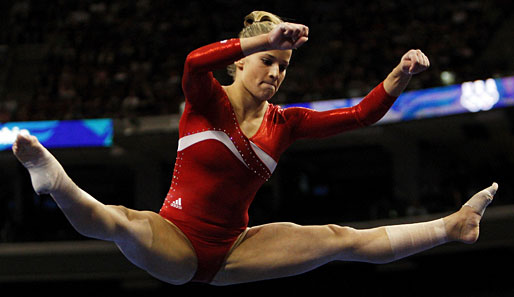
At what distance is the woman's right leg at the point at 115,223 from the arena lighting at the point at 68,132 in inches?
224

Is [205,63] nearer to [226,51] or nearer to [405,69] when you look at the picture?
[226,51]

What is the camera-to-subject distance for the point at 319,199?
29.1 ft

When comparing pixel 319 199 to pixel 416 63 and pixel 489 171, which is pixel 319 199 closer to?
pixel 489 171

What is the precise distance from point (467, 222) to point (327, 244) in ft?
2.13

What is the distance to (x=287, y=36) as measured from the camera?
2.33 meters

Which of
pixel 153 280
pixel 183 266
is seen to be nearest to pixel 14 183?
pixel 153 280

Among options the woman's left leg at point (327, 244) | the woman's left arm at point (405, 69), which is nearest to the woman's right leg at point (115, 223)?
the woman's left leg at point (327, 244)

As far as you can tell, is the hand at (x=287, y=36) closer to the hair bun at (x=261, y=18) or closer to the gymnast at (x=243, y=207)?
the gymnast at (x=243, y=207)

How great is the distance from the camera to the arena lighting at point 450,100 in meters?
7.39

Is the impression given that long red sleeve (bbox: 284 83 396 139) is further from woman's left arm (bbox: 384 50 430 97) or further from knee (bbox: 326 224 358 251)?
A: knee (bbox: 326 224 358 251)

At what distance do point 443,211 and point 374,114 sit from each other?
504 cm

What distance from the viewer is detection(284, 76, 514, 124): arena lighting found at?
7.39m

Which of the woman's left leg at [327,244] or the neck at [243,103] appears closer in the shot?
the woman's left leg at [327,244]

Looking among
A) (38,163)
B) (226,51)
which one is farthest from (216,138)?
(38,163)
